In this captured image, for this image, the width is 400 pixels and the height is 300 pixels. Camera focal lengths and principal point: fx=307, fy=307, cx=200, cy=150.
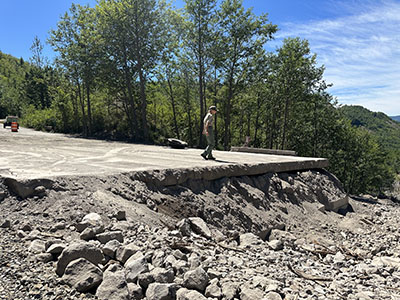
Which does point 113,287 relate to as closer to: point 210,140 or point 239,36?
point 210,140

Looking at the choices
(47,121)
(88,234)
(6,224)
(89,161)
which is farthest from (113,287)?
(47,121)

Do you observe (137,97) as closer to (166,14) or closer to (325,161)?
(166,14)

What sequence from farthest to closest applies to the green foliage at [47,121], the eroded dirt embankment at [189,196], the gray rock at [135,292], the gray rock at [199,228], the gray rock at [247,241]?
1. the green foliage at [47,121]
2. the gray rock at [247,241]
3. the gray rock at [199,228]
4. the eroded dirt embankment at [189,196]
5. the gray rock at [135,292]

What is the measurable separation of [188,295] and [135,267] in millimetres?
752

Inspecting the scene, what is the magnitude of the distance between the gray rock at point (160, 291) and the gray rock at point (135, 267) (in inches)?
10.4

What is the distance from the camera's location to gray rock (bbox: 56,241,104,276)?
11.6 feet

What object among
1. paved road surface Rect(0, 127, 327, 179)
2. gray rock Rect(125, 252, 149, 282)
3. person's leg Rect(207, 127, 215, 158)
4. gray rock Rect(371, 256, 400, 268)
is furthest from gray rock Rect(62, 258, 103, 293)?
person's leg Rect(207, 127, 215, 158)

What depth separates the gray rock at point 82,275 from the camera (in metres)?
3.33

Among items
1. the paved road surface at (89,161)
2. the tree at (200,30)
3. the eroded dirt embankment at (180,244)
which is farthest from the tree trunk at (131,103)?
the eroded dirt embankment at (180,244)

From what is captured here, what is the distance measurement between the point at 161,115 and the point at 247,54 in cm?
986

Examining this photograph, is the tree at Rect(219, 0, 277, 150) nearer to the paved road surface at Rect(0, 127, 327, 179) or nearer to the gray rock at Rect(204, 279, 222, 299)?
the paved road surface at Rect(0, 127, 327, 179)

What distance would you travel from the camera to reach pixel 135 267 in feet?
12.1

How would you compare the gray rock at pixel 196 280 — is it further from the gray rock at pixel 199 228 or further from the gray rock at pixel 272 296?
the gray rock at pixel 199 228

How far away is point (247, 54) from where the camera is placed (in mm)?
21578
